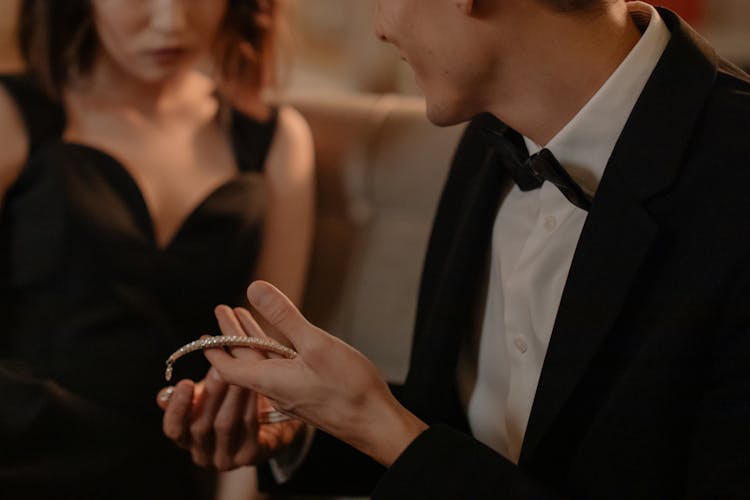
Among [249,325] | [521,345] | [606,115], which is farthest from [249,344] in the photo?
[606,115]

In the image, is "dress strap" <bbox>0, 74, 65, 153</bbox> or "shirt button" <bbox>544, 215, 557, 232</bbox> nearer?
"shirt button" <bbox>544, 215, 557, 232</bbox>

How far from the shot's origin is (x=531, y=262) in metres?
0.91

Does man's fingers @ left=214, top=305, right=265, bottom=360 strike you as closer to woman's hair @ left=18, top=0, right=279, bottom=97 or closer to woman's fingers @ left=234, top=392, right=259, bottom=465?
woman's fingers @ left=234, top=392, right=259, bottom=465

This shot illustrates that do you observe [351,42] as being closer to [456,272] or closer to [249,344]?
[456,272]

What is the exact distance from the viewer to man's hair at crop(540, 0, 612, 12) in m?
0.82

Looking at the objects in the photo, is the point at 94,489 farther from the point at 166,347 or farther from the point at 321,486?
the point at 321,486

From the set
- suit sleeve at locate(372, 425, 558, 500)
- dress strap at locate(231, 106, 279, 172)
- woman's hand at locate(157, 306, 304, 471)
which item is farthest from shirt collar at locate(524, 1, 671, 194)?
dress strap at locate(231, 106, 279, 172)

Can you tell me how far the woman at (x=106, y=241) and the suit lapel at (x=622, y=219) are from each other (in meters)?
0.62

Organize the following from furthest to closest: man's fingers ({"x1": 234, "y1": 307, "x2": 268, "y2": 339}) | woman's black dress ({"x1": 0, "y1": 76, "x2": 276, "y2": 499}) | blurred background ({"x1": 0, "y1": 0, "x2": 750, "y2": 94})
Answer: blurred background ({"x1": 0, "y1": 0, "x2": 750, "y2": 94}) < woman's black dress ({"x1": 0, "y1": 76, "x2": 276, "y2": 499}) < man's fingers ({"x1": 234, "y1": 307, "x2": 268, "y2": 339})

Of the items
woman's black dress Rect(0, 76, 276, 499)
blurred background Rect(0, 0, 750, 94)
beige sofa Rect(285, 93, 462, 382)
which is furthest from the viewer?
blurred background Rect(0, 0, 750, 94)

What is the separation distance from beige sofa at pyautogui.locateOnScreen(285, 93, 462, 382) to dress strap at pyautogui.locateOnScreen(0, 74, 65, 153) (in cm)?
38

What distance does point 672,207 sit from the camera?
2.58ft

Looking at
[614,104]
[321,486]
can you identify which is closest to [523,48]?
[614,104]

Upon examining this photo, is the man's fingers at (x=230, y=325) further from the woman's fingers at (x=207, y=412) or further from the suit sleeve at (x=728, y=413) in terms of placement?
the suit sleeve at (x=728, y=413)
